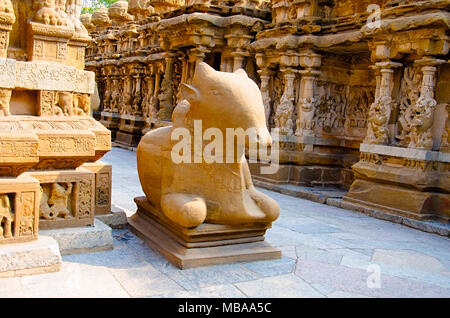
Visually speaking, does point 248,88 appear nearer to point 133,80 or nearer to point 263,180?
point 263,180

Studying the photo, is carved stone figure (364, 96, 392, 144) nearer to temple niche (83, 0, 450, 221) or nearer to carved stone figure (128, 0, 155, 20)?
temple niche (83, 0, 450, 221)

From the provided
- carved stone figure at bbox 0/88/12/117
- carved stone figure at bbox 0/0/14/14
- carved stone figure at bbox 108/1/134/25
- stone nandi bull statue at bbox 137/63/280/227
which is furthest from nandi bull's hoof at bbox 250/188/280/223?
carved stone figure at bbox 108/1/134/25

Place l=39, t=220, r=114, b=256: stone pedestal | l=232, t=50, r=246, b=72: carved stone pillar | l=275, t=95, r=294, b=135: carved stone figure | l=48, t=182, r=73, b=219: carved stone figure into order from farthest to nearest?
1. l=232, t=50, r=246, b=72: carved stone pillar
2. l=275, t=95, r=294, b=135: carved stone figure
3. l=48, t=182, r=73, b=219: carved stone figure
4. l=39, t=220, r=114, b=256: stone pedestal

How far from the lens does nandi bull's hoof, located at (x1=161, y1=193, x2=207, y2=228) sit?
141 inches

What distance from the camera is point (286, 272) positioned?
3.65m

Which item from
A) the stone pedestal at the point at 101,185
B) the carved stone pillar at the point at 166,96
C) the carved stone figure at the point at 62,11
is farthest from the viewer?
Result: the carved stone pillar at the point at 166,96

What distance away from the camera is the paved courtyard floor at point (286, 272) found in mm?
3123

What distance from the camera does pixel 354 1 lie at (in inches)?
321

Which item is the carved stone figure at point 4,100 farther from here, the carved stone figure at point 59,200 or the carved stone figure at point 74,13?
the carved stone figure at point 74,13

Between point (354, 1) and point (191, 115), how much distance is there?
5.63 metres

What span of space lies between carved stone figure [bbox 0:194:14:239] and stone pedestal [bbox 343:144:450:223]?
16.2 ft

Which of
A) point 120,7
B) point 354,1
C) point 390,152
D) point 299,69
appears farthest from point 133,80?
point 390,152

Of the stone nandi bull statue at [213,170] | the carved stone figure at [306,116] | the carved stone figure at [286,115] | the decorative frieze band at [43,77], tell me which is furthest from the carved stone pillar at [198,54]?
the stone nandi bull statue at [213,170]
